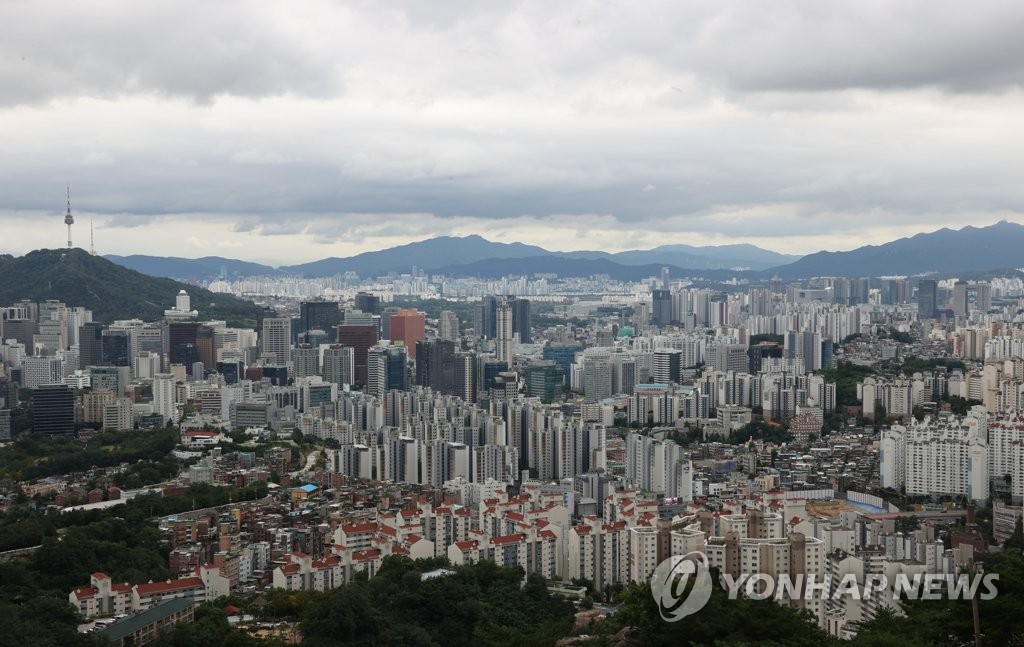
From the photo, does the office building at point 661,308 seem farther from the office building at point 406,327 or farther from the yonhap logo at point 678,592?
the yonhap logo at point 678,592

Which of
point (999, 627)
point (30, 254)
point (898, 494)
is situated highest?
point (30, 254)

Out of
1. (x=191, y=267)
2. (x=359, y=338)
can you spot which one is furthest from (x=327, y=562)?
(x=191, y=267)

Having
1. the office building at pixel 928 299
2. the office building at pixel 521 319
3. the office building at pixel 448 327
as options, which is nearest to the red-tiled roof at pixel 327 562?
the office building at pixel 448 327

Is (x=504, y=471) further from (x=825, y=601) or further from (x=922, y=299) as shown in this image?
(x=922, y=299)

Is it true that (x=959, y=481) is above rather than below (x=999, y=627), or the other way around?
below

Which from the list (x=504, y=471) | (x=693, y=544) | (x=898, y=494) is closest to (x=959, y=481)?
(x=898, y=494)
